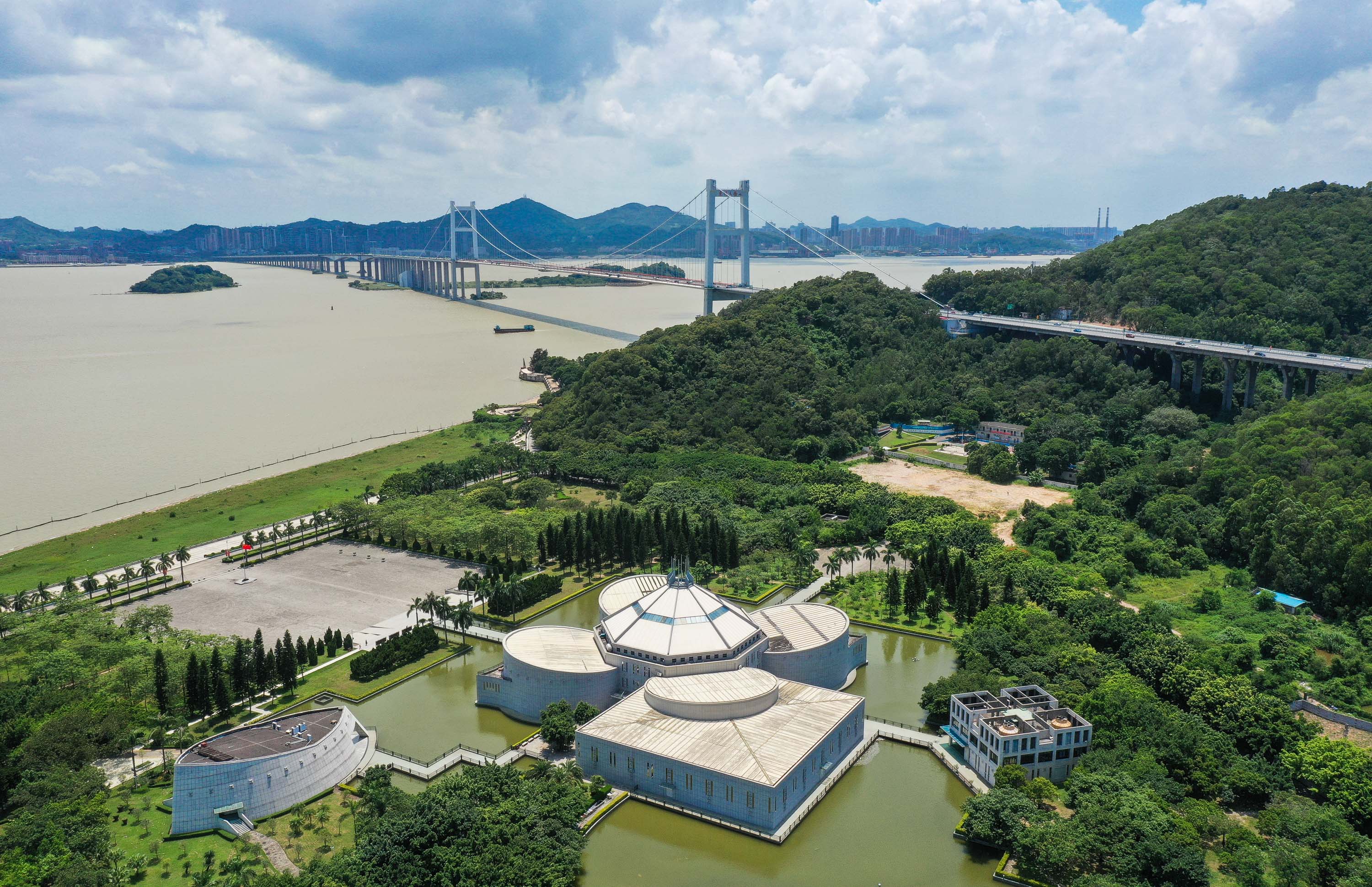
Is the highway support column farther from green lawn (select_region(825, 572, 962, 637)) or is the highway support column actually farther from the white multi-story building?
the white multi-story building

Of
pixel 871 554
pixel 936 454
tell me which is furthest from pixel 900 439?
pixel 871 554

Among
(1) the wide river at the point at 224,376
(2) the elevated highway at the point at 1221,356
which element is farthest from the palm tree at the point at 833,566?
(1) the wide river at the point at 224,376

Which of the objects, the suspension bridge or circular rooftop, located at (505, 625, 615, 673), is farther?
the suspension bridge

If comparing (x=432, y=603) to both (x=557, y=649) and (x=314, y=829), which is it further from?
(x=314, y=829)

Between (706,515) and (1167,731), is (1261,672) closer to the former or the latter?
(1167,731)

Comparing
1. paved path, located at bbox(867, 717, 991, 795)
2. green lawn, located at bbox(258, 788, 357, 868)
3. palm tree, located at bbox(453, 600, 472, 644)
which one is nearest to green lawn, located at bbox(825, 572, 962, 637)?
paved path, located at bbox(867, 717, 991, 795)
